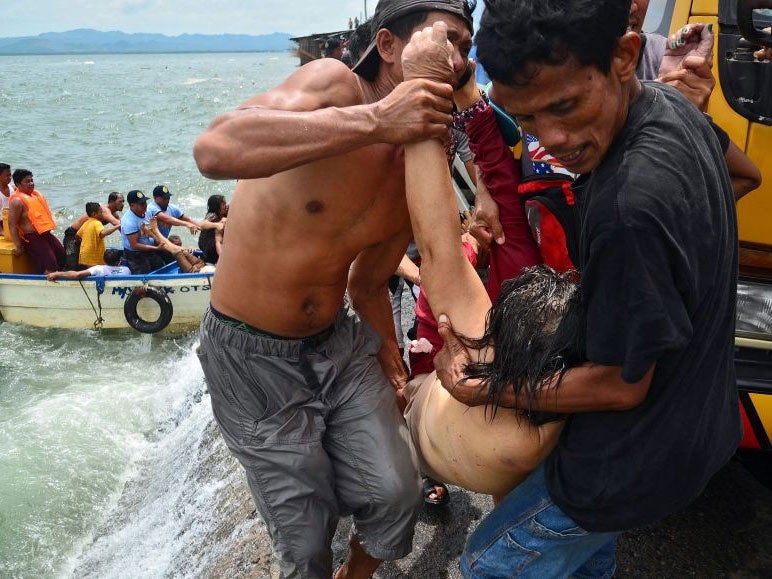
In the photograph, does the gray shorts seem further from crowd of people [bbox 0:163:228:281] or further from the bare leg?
crowd of people [bbox 0:163:228:281]

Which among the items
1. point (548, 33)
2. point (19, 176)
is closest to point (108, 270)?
point (19, 176)

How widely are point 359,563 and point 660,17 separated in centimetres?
308

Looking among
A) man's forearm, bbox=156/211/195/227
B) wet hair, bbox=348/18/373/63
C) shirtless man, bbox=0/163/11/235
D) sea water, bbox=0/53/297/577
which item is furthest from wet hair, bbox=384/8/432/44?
shirtless man, bbox=0/163/11/235

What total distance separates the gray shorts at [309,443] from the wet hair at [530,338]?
79 centimetres

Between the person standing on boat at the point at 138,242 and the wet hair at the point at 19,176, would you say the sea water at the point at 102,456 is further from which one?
the wet hair at the point at 19,176

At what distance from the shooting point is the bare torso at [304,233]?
7.48 feet

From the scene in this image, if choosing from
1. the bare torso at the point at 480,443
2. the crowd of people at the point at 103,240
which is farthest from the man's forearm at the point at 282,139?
the crowd of people at the point at 103,240

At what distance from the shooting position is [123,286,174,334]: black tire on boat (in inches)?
368

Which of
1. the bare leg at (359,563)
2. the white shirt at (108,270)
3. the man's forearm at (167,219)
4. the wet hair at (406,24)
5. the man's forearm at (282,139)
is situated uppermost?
the wet hair at (406,24)

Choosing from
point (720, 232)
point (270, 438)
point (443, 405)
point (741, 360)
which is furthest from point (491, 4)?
point (741, 360)

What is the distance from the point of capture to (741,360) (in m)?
2.74

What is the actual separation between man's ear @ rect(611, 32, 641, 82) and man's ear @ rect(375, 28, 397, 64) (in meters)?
1.00

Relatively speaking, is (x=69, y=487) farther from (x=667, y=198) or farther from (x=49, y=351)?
(x=667, y=198)

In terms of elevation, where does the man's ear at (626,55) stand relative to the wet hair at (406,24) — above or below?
below
